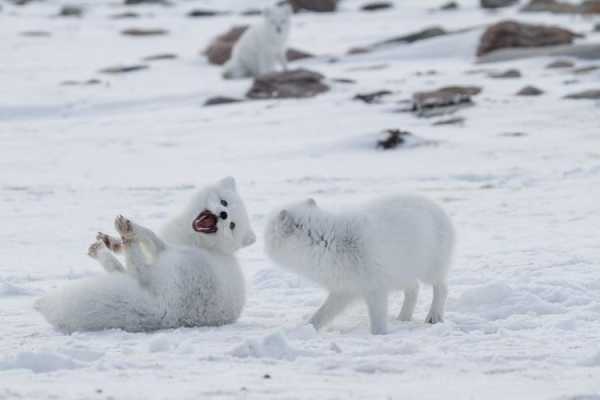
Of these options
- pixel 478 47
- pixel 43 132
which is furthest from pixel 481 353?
pixel 478 47

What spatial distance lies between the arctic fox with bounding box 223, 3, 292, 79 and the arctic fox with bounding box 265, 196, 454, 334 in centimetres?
1430

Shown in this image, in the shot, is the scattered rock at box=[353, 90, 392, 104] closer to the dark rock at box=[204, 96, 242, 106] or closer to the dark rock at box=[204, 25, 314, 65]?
the dark rock at box=[204, 96, 242, 106]

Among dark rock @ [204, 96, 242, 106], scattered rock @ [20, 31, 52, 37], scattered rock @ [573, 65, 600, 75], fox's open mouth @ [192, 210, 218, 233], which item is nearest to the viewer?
fox's open mouth @ [192, 210, 218, 233]

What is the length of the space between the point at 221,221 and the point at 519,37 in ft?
51.8

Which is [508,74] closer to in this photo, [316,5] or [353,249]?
[353,249]

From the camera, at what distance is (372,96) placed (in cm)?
1669

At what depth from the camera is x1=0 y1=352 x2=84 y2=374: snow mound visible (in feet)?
15.0

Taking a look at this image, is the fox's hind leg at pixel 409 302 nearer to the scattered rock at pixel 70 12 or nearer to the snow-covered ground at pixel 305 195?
the snow-covered ground at pixel 305 195

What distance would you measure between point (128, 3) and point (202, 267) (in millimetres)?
30885

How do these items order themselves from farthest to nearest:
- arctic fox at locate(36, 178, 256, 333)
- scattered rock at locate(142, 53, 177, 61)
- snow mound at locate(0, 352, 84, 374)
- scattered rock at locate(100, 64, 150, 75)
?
scattered rock at locate(142, 53, 177, 61), scattered rock at locate(100, 64, 150, 75), arctic fox at locate(36, 178, 256, 333), snow mound at locate(0, 352, 84, 374)

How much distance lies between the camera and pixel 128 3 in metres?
35.6

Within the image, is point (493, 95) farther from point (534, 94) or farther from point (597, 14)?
point (597, 14)

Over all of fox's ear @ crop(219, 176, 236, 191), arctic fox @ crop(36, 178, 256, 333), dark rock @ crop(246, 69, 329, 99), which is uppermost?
fox's ear @ crop(219, 176, 236, 191)

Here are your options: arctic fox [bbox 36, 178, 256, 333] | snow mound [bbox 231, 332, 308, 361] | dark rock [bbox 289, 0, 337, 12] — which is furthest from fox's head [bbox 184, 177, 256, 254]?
dark rock [bbox 289, 0, 337, 12]
